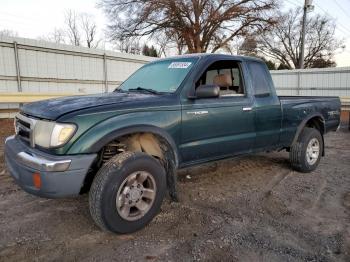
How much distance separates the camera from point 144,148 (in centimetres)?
368

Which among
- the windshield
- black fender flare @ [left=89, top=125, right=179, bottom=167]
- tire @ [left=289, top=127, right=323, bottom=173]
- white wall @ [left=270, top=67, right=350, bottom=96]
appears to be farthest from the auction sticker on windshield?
white wall @ [left=270, top=67, right=350, bottom=96]

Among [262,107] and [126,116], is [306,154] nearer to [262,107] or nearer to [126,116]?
[262,107]

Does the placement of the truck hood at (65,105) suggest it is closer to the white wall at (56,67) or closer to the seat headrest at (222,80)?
the seat headrest at (222,80)

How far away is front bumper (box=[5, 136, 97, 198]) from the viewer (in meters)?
2.81

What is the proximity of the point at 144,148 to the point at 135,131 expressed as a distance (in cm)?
48

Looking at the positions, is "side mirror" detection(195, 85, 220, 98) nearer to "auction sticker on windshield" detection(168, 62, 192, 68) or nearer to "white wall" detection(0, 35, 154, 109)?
"auction sticker on windshield" detection(168, 62, 192, 68)

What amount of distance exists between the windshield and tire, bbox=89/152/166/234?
1.07 metres

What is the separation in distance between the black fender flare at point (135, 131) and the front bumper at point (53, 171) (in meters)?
0.11

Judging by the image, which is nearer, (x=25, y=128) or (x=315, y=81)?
(x=25, y=128)

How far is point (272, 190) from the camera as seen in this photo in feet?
15.0

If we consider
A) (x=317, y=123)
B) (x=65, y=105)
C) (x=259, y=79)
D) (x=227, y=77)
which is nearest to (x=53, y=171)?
(x=65, y=105)

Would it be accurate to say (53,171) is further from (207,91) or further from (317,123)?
(317,123)

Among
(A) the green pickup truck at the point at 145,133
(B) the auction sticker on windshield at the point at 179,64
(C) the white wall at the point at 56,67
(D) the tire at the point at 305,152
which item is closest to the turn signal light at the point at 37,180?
(A) the green pickup truck at the point at 145,133

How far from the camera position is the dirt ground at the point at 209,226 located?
2.86 m
